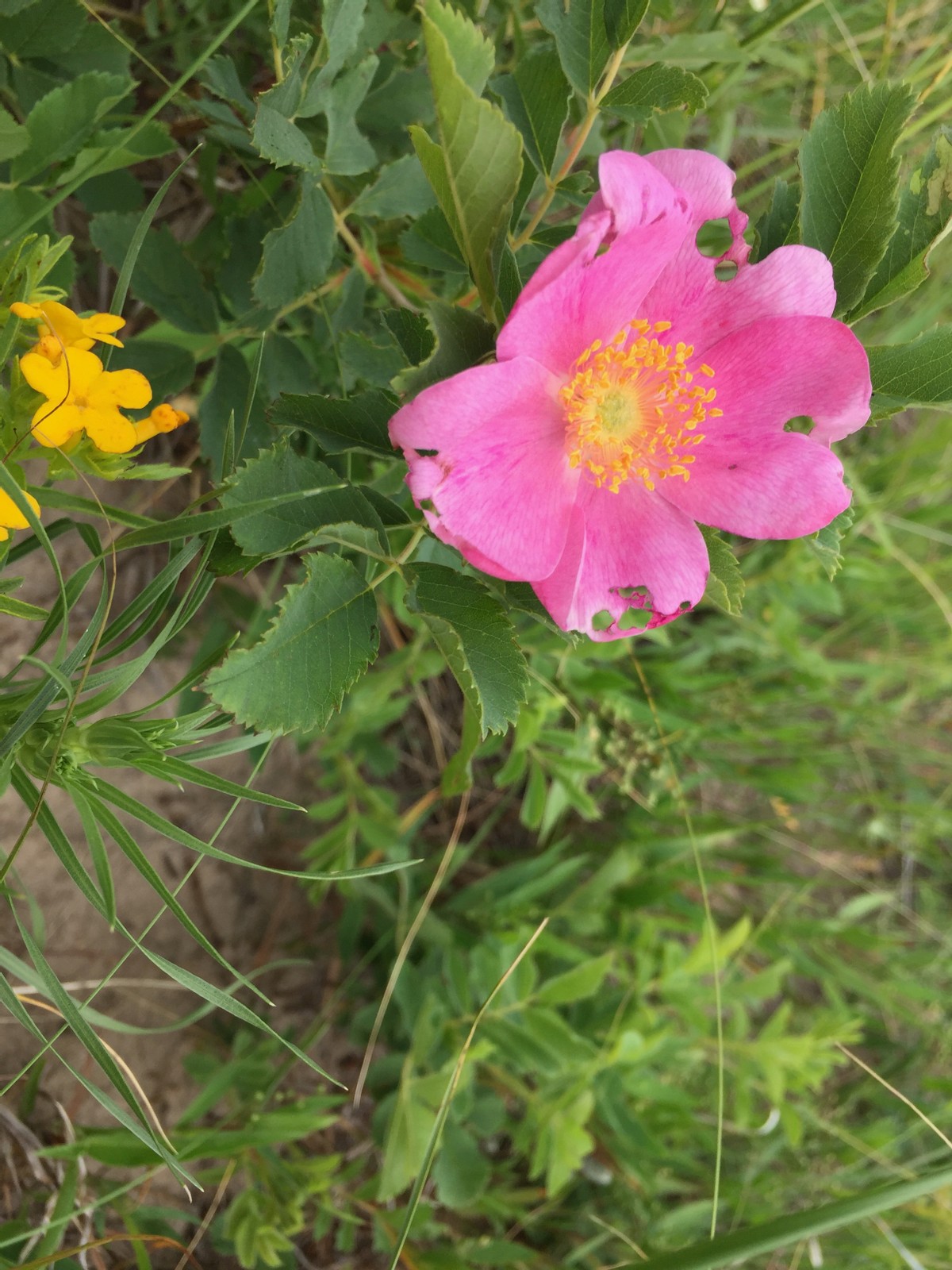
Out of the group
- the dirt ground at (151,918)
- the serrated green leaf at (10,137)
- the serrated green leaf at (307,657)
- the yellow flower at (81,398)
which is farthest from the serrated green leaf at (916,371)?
the dirt ground at (151,918)

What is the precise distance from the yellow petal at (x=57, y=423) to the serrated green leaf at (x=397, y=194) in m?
0.32

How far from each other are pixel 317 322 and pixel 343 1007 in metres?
0.99

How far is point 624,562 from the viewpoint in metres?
0.60

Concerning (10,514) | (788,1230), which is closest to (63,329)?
(10,514)

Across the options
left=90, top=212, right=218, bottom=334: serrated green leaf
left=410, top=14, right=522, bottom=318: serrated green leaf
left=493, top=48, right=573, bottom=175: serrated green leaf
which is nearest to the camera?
left=410, top=14, right=522, bottom=318: serrated green leaf

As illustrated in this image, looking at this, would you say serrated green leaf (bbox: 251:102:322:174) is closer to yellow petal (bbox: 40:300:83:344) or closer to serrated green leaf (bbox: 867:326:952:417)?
yellow petal (bbox: 40:300:83:344)

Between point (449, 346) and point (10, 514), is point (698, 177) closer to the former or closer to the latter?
point (449, 346)

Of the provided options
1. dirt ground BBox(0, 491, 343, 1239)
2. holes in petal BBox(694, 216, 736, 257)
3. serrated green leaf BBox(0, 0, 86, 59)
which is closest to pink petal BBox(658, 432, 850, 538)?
holes in petal BBox(694, 216, 736, 257)

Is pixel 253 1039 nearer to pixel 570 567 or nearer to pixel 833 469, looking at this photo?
pixel 570 567

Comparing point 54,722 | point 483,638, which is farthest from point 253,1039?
point 483,638

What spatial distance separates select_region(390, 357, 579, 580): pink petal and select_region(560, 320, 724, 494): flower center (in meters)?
0.01

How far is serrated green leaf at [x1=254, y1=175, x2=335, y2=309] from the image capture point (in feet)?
2.10

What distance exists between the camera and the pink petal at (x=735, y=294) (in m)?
0.53

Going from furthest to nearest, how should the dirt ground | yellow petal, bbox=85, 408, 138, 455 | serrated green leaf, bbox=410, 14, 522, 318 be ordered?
the dirt ground
yellow petal, bbox=85, 408, 138, 455
serrated green leaf, bbox=410, 14, 522, 318
